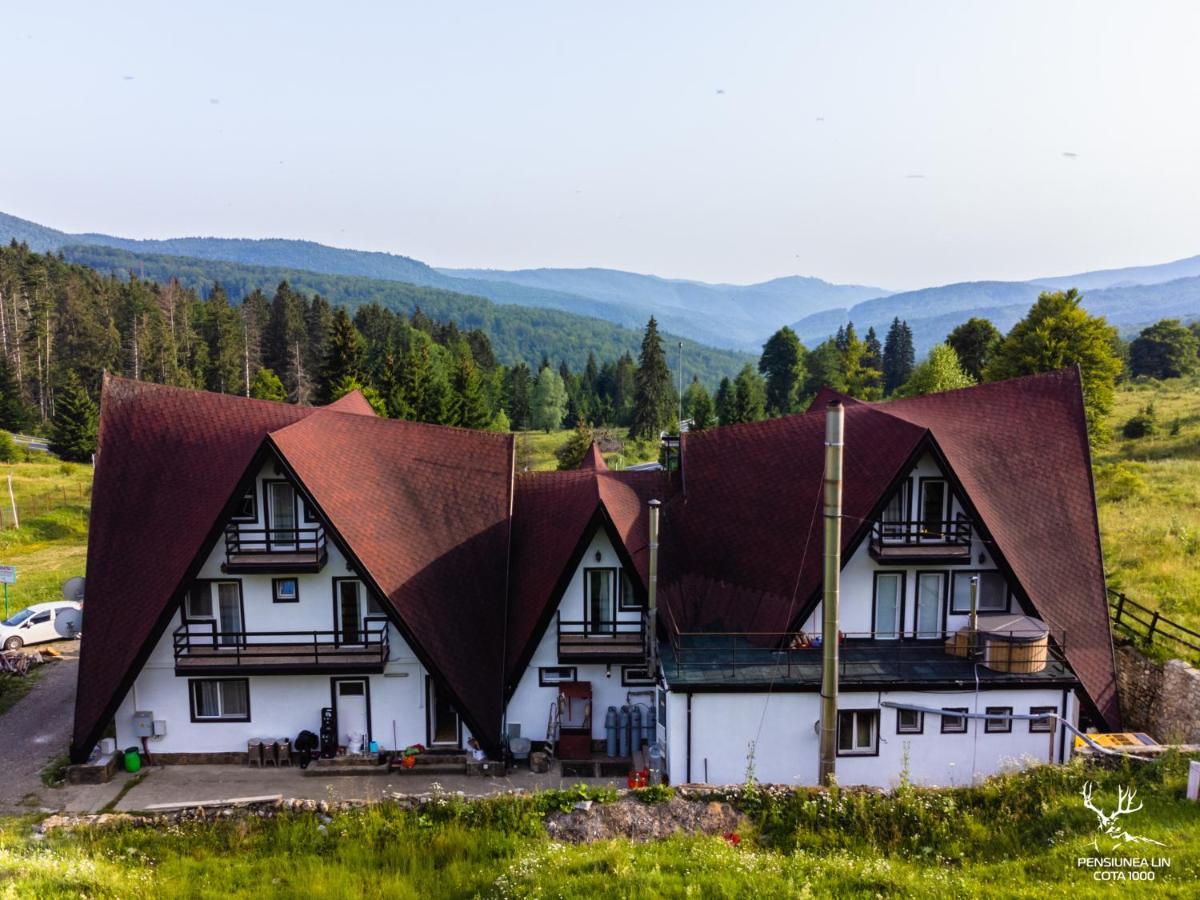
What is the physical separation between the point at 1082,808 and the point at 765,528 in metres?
11.0

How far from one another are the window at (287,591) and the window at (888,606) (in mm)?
15207

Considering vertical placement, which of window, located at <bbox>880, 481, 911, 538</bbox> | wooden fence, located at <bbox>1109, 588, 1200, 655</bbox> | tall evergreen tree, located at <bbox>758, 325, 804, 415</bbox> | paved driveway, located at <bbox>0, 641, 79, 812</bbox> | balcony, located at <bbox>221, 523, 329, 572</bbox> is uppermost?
tall evergreen tree, located at <bbox>758, 325, 804, 415</bbox>

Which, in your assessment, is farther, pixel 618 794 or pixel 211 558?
pixel 211 558

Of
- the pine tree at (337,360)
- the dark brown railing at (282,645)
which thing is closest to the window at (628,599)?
the dark brown railing at (282,645)

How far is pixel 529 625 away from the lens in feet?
71.3

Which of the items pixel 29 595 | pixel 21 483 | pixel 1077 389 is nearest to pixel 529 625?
pixel 1077 389

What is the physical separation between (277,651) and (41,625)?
13867 mm

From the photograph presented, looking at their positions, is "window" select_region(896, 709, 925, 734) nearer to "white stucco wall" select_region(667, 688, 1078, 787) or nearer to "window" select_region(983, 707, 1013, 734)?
"white stucco wall" select_region(667, 688, 1078, 787)

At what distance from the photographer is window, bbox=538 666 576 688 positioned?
2181cm

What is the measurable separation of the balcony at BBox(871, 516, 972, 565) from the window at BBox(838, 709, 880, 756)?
3.96 metres

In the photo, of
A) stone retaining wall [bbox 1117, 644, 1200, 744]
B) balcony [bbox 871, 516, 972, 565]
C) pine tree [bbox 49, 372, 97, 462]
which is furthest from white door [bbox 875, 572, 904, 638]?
pine tree [bbox 49, 372, 97, 462]

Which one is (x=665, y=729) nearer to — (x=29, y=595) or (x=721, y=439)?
(x=721, y=439)

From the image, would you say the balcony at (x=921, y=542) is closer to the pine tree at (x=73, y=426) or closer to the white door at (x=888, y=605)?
the white door at (x=888, y=605)

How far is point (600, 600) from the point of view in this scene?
22.0 m
